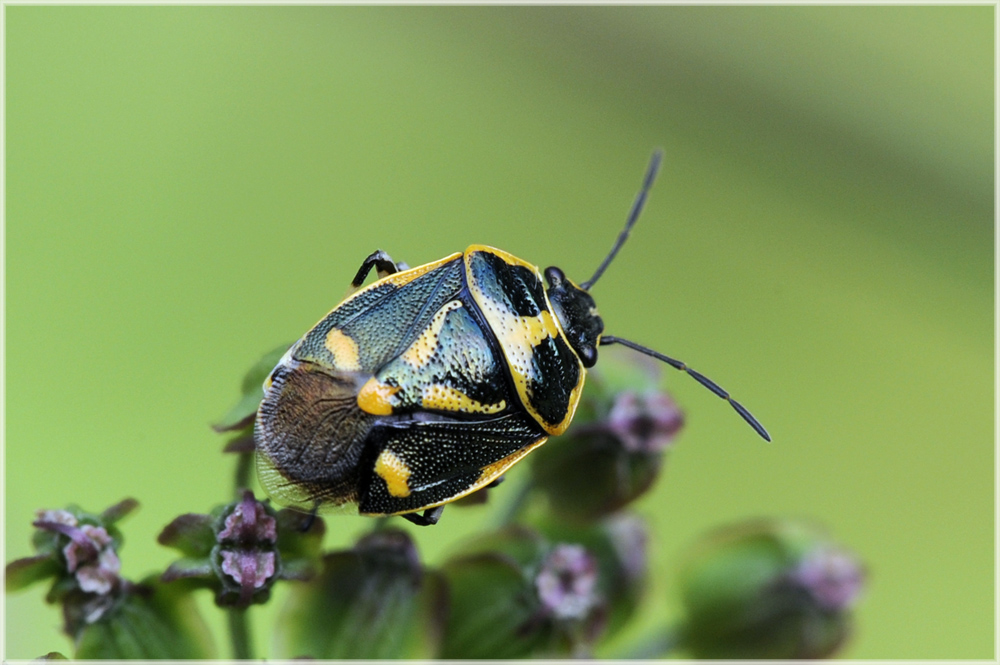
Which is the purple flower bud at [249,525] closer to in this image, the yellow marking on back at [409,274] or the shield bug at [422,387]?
the shield bug at [422,387]

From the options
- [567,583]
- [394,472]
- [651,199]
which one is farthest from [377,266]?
[651,199]

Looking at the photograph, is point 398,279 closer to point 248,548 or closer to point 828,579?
point 248,548

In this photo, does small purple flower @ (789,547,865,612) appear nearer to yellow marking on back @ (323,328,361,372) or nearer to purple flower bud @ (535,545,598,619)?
purple flower bud @ (535,545,598,619)

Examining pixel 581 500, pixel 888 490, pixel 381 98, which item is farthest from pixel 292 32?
pixel 888 490

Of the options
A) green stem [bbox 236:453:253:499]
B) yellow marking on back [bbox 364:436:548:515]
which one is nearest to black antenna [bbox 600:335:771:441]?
yellow marking on back [bbox 364:436:548:515]

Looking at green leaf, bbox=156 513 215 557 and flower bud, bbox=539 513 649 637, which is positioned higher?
green leaf, bbox=156 513 215 557

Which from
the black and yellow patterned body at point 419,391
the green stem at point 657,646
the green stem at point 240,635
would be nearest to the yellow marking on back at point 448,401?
the black and yellow patterned body at point 419,391

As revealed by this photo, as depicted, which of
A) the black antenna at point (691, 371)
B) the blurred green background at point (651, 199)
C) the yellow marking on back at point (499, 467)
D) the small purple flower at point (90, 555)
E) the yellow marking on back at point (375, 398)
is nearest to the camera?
the small purple flower at point (90, 555)
